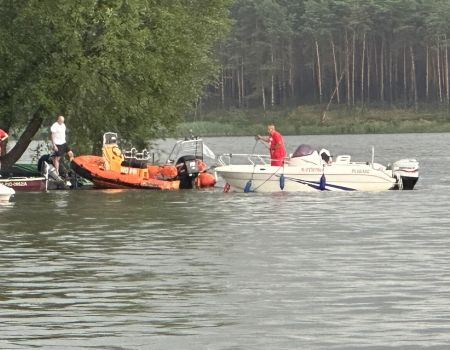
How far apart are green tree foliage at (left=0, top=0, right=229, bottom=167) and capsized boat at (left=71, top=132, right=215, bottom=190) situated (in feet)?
7.61

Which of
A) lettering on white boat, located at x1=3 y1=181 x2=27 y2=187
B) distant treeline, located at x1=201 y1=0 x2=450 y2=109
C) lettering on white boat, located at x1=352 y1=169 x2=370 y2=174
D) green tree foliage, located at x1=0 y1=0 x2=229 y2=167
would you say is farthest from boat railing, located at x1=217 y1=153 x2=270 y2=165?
distant treeline, located at x1=201 y1=0 x2=450 y2=109

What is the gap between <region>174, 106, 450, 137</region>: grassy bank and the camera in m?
127

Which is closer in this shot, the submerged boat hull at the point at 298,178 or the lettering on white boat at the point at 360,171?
the submerged boat hull at the point at 298,178

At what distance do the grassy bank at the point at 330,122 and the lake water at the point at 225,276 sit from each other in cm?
9402

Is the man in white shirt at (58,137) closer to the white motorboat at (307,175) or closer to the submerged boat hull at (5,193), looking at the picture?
the white motorboat at (307,175)

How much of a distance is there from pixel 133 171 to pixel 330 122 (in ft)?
308

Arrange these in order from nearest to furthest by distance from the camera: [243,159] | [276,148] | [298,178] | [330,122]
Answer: [298,178] → [276,148] → [243,159] → [330,122]

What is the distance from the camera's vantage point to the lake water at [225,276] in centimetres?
1285

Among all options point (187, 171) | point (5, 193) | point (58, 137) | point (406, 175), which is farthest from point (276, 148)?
point (5, 193)

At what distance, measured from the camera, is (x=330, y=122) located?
431 feet

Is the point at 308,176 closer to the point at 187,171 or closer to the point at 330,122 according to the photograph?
the point at 187,171

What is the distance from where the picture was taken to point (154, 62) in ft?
134

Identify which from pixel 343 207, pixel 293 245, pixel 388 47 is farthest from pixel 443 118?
pixel 293 245

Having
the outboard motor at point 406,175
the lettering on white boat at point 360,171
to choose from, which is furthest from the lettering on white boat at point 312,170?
the outboard motor at point 406,175
